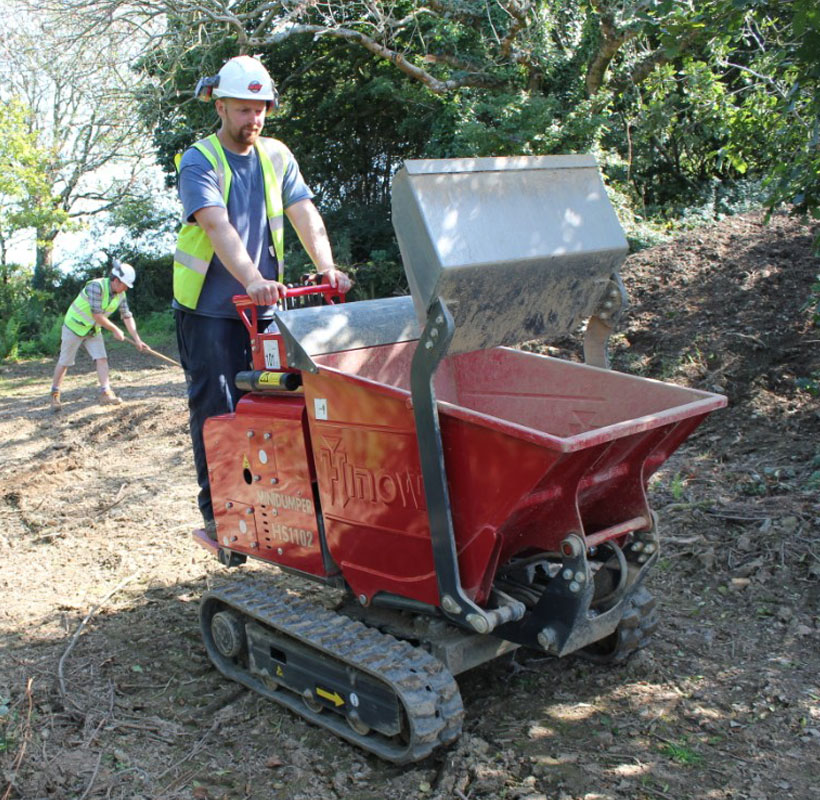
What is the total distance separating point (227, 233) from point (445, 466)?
1.46 m

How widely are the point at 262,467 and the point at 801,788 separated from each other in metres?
2.30

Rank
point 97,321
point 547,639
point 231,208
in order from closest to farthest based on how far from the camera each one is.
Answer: point 547,639 < point 231,208 < point 97,321

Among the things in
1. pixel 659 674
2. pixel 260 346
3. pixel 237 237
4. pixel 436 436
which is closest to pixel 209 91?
pixel 237 237

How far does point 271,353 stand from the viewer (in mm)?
3842

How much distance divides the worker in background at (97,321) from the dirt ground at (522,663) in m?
2.70

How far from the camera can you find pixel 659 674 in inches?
152

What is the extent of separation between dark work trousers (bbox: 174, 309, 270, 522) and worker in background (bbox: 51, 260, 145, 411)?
5915mm

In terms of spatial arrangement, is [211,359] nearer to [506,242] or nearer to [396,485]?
[396,485]

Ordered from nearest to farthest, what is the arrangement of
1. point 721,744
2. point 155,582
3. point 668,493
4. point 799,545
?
point 721,744, point 799,545, point 155,582, point 668,493

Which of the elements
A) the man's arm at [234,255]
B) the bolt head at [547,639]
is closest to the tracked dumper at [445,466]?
the bolt head at [547,639]

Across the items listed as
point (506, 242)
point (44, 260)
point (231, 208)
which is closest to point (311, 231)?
point (231, 208)

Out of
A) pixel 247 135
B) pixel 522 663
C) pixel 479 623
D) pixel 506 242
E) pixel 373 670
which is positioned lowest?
pixel 522 663

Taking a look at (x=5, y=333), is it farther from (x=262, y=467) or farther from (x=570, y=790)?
(x=570, y=790)

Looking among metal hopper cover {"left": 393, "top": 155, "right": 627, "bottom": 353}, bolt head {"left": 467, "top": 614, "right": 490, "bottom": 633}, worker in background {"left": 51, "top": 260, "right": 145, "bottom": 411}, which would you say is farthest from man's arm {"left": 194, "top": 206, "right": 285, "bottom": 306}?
worker in background {"left": 51, "top": 260, "right": 145, "bottom": 411}
